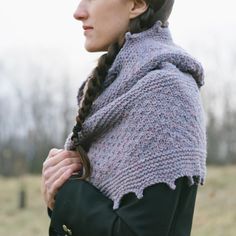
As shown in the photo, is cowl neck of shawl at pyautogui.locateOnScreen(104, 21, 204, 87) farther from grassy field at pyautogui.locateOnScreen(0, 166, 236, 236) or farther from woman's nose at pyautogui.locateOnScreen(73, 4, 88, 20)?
grassy field at pyautogui.locateOnScreen(0, 166, 236, 236)

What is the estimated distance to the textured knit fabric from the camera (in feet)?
4.65

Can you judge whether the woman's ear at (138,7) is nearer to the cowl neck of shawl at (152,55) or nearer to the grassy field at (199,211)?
the cowl neck of shawl at (152,55)

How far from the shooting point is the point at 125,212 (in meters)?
1.41

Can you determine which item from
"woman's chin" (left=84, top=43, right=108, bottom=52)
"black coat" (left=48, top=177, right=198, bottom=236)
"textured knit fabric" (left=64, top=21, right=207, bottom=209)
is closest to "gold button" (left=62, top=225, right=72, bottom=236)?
"black coat" (left=48, top=177, right=198, bottom=236)

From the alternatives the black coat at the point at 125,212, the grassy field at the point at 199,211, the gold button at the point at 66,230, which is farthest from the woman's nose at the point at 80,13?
the grassy field at the point at 199,211

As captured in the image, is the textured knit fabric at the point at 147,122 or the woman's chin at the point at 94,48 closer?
the textured knit fabric at the point at 147,122

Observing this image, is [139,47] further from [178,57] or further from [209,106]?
[209,106]

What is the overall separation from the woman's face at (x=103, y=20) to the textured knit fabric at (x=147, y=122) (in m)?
0.07

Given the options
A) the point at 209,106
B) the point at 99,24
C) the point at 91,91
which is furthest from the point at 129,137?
the point at 209,106

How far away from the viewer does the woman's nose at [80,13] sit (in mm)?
1639

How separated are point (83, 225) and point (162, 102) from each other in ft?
1.19

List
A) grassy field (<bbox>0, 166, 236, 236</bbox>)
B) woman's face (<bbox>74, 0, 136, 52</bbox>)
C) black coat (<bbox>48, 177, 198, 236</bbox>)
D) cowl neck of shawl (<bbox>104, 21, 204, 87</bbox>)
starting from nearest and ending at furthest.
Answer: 1. black coat (<bbox>48, 177, 198, 236</bbox>)
2. cowl neck of shawl (<bbox>104, 21, 204, 87</bbox>)
3. woman's face (<bbox>74, 0, 136, 52</bbox>)
4. grassy field (<bbox>0, 166, 236, 236</bbox>)

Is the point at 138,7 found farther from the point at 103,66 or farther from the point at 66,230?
the point at 66,230

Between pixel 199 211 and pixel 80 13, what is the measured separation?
1190 centimetres
